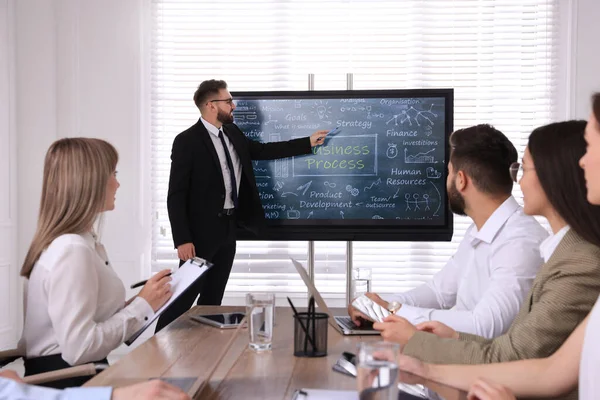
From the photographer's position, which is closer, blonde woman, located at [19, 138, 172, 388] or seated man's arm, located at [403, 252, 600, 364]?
seated man's arm, located at [403, 252, 600, 364]

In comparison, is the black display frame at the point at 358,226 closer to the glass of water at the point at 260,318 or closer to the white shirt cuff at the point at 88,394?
the glass of water at the point at 260,318

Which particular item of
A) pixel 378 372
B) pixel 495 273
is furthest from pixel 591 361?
pixel 495 273

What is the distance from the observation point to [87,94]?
197 inches

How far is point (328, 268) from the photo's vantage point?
5.09 m

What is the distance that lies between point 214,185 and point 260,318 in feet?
8.13

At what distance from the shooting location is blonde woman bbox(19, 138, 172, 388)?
6.47ft

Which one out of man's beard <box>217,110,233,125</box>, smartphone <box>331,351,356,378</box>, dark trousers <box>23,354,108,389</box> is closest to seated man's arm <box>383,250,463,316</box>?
smartphone <box>331,351,356,378</box>

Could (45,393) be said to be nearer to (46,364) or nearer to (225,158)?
(46,364)

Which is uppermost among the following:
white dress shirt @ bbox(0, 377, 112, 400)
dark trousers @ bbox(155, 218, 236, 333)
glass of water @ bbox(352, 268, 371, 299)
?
glass of water @ bbox(352, 268, 371, 299)

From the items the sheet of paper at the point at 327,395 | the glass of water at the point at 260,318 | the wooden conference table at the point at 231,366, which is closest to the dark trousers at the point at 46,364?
the wooden conference table at the point at 231,366

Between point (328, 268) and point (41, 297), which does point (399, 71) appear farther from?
point (41, 297)

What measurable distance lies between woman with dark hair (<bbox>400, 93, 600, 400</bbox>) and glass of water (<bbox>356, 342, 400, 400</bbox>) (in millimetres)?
315

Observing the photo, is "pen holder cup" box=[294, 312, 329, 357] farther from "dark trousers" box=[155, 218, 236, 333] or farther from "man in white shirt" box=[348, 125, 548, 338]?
"dark trousers" box=[155, 218, 236, 333]

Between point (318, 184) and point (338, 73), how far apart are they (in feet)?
3.49
